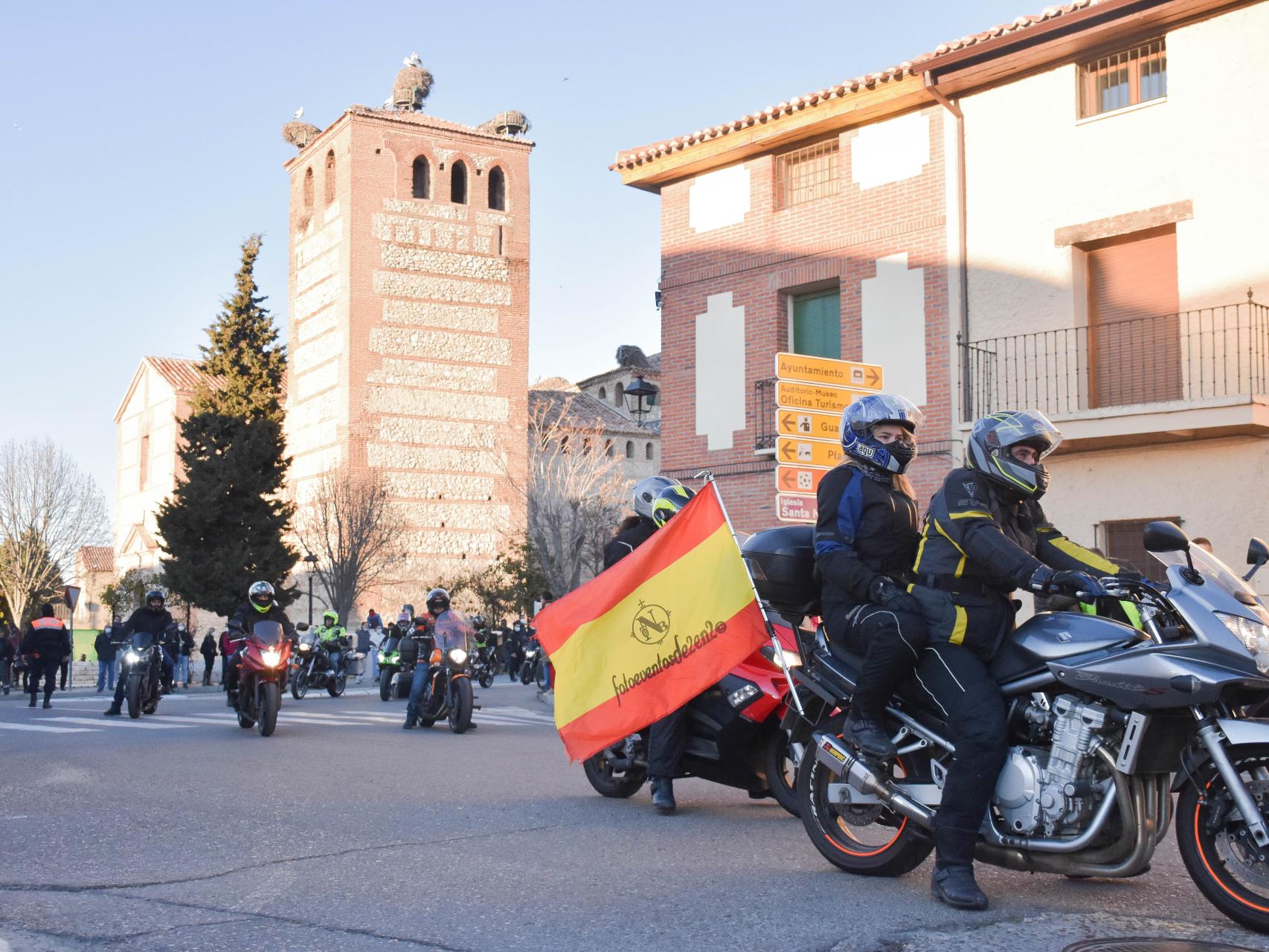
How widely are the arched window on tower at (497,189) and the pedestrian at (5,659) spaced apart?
3042cm

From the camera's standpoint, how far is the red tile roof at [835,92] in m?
17.5

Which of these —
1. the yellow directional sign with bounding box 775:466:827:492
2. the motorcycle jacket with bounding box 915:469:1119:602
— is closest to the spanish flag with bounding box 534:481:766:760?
the motorcycle jacket with bounding box 915:469:1119:602

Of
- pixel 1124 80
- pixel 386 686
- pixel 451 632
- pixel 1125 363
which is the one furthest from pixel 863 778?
pixel 386 686

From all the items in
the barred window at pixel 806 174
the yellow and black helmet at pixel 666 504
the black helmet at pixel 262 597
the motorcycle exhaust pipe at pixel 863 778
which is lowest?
the motorcycle exhaust pipe at pixel 863 778

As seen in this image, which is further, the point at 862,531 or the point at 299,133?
the point at 299,133

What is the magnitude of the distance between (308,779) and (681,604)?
3.87 metres

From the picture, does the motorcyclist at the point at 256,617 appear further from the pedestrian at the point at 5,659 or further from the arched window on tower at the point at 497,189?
the arched window on tower at the point at 497,189

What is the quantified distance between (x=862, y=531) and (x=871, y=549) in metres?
0.08

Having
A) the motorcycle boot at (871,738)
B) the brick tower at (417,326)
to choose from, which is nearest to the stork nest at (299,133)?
the brick tower at (417,326)

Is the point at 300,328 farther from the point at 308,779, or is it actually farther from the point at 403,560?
the point at 308,779

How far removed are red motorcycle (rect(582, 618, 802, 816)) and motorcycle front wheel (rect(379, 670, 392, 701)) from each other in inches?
622

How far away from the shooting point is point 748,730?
729cm

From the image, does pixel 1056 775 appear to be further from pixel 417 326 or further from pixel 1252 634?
pixel 417 326

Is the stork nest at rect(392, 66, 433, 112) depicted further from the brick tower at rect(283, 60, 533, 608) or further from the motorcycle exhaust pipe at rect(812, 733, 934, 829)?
Result: the motorcycle exhaust pipe at rect(812, 733, 934, 829)
